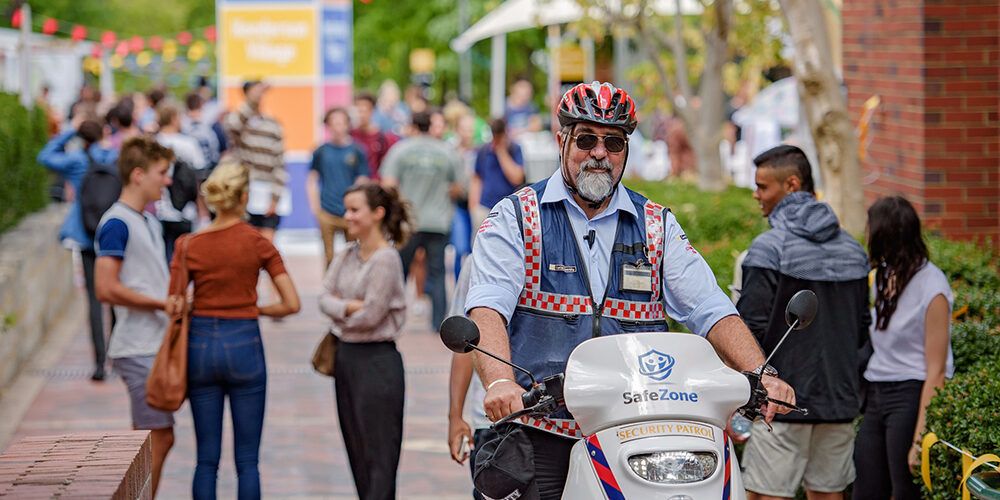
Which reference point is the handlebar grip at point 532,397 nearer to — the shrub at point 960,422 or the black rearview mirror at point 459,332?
the black rearview mirror at point 459,332

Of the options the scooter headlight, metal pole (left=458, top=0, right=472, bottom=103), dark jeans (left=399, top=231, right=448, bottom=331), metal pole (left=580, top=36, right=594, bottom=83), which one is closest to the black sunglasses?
the scooter headlight

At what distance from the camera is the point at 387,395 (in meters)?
7.13

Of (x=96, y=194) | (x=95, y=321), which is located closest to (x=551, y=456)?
(x=96, y=194)

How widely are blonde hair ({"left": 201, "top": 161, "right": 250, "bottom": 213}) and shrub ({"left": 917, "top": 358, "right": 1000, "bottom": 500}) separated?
313 centimetres

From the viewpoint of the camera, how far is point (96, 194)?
11188mm

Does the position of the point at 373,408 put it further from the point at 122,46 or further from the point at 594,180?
the point at 122,46

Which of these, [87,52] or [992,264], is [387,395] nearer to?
[992,264]

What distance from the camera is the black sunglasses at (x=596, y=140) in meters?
4.57

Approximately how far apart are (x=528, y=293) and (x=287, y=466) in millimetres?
4858

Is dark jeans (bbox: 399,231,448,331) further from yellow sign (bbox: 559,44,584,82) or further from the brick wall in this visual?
yellow sign (bbox: 559,44,584,82)

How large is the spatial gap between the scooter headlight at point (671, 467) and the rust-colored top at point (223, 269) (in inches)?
140

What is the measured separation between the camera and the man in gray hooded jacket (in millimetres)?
6051

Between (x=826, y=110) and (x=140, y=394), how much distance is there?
4272 millimetres

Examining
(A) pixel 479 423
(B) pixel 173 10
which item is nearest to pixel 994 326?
(A) pixel 479 423
